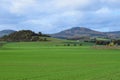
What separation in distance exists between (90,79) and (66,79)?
1.64 metres

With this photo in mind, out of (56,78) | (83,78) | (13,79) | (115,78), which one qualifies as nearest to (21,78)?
(13,79)

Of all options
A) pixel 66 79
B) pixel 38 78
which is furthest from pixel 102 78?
pixel 38 78

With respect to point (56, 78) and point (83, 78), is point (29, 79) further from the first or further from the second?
point (83, 78)

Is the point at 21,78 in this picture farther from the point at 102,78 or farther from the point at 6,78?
the point at 102,78

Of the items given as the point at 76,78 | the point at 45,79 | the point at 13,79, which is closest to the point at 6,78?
the point at 13,79

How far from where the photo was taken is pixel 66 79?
83.6 feet

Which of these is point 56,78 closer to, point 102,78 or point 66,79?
point 66,79

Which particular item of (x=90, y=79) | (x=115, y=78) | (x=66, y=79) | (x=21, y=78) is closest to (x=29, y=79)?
(x=21, y=78)

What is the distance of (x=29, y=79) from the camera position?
25.5 metres

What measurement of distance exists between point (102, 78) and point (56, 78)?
3.25 meters

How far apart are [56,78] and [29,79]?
1951 millimetres

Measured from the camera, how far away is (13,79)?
83.9 ft

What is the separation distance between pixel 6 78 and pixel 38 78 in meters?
2.29

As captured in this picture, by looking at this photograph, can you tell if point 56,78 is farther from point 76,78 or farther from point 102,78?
point 102,78
